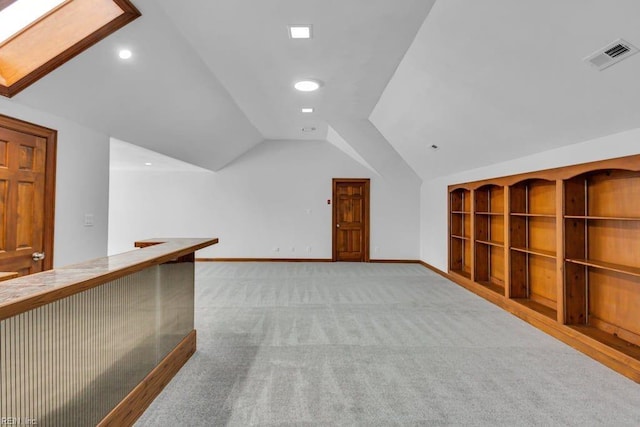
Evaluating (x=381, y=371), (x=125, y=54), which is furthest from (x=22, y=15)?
(x=381, y=371)

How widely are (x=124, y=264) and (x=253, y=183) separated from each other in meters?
6.00

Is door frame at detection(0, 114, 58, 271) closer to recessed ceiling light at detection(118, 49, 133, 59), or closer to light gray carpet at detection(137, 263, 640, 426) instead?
recessed ceiling light at detection(118, 49, 133, 59)

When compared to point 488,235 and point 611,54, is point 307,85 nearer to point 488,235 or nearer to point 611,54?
point 611,54

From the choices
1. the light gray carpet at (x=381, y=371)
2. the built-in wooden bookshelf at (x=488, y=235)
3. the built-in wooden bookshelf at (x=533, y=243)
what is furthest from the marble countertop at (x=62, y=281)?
the built-in wooden bookshelf at (x=488, y=235)

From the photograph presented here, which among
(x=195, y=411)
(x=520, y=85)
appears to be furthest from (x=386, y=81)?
(x=195, y=411)

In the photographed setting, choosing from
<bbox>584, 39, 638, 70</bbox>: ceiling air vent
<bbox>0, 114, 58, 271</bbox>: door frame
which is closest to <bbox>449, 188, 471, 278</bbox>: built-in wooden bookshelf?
<bbox>584, 39, 638, 70</bbox>: ceiling air vent

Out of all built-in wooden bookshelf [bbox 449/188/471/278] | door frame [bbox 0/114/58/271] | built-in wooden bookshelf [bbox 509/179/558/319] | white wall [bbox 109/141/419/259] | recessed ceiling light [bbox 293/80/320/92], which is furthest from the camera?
white wall [bbox 109/141/419/259]

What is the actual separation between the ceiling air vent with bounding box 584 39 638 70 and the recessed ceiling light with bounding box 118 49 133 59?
11.3ft

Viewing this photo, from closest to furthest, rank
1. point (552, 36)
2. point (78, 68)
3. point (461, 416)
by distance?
point (461, 416) → point (552, 36) → point (78, 68)

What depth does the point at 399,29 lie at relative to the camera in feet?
9.25

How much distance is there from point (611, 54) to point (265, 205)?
6.45m

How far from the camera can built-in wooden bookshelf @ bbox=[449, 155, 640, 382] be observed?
280 cm

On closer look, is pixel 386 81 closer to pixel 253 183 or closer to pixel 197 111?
pixel 197 111

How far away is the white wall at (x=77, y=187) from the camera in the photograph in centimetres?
312
